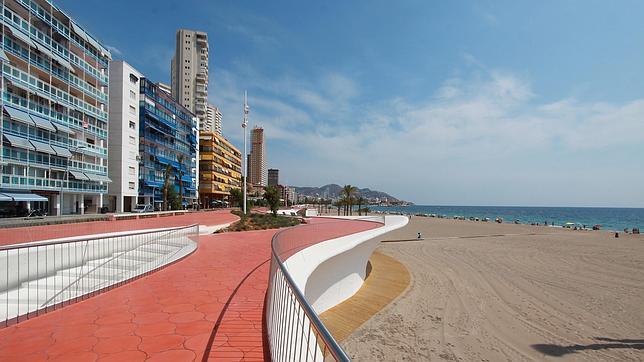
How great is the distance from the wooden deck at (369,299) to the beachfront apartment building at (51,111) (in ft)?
107

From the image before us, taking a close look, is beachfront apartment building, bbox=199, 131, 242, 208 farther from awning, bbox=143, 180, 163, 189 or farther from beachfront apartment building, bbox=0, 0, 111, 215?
beachfront apartment building, bbox=0, 0, 111, 215

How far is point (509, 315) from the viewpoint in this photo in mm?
12859

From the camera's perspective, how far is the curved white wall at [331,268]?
8.52 m

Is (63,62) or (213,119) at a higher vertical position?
(213,119)

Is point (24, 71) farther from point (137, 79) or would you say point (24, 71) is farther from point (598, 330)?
point (598, 330)

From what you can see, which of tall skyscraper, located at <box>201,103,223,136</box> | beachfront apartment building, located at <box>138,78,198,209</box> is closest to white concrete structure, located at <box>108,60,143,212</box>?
beachfront apartment building, located at <box>138,78,198,209</box>

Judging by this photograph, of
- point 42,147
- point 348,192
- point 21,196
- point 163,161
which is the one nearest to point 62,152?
point 42,147

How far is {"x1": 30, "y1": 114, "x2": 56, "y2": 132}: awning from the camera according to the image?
1323 inches

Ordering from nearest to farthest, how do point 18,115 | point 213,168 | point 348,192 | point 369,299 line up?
1. point 369,299
2. point 18,115
3. point 348,192
4. point 213,168

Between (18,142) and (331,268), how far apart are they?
114 feet

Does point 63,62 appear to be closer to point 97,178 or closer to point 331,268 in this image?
point 97,178

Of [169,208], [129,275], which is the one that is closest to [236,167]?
[169,208]

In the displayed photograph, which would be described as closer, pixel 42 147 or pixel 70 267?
pixel 70 267

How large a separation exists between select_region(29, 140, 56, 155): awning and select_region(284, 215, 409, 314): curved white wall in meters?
34.9
